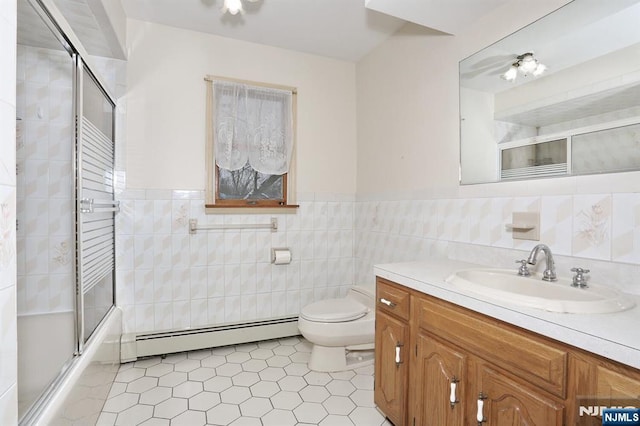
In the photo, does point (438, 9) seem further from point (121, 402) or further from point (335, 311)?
point (121, 402)

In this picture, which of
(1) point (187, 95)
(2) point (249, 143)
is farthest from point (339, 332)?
(1) point (187, 95)

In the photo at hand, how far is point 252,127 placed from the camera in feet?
8.73

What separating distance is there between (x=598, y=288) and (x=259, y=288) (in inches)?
86.6

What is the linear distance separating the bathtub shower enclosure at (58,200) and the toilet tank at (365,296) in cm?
171

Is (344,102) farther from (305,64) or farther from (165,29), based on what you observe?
(165,29)

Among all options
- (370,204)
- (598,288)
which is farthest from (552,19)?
(370,204)

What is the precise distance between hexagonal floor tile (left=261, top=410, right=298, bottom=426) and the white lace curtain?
1716 mm

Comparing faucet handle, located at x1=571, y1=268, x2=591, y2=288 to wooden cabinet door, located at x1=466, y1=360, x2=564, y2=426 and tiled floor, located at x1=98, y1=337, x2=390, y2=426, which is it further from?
tiled floor, located at x1=98, y1=337, x2=390, y2=426

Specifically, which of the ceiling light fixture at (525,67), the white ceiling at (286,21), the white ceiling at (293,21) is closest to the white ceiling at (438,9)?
the white ceiling at (293,21)

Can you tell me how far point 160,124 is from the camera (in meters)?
2.44

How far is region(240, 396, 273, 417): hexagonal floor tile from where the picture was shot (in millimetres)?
1785

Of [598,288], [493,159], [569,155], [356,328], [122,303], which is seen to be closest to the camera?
[598,288]

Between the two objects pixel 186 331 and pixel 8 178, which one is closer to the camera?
pixel 8 178

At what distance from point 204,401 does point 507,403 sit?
63.5 inches
